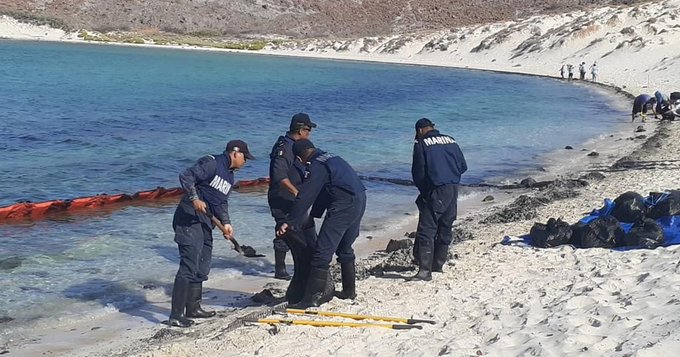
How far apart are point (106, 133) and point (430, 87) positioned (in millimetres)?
28689

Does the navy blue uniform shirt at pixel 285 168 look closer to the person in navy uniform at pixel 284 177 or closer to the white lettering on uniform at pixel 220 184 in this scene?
the person in navy uniform at pixel 284 177

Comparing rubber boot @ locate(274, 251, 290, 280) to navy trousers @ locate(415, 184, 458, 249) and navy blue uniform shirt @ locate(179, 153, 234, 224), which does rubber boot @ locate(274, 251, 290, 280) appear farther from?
navy blue uniform shirt @ locate(179, 153, 234, 224)

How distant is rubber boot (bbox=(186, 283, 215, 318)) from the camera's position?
8.70 metres

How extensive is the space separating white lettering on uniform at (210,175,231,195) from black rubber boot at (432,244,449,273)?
2.80 metres

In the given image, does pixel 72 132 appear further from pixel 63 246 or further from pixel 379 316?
pixel 379 316

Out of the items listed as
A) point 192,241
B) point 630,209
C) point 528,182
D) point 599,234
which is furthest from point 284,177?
point 528,182

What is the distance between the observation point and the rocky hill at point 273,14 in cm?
10650

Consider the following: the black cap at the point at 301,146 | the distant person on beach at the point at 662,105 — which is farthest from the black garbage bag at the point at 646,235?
the distant person on beach at the point at 662,105

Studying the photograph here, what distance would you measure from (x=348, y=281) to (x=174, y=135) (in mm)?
18967

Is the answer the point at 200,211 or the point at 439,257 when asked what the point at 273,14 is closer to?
the point at 439,257

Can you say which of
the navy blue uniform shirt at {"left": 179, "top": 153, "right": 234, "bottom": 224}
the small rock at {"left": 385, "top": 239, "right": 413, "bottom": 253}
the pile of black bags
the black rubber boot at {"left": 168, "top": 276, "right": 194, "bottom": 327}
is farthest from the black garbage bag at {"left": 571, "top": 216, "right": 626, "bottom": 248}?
the black rubber boot at {"left": 168, "top": 276, "right": 194, "bottom": 327}

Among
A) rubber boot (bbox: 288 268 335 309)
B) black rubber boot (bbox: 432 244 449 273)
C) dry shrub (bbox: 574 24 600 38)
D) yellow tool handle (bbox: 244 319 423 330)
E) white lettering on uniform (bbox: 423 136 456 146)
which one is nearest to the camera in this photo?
yellow tool handle (bbox: 244 319 423 330)

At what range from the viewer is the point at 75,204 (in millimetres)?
14781

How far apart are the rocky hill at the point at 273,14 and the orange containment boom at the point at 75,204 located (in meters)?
91.9
